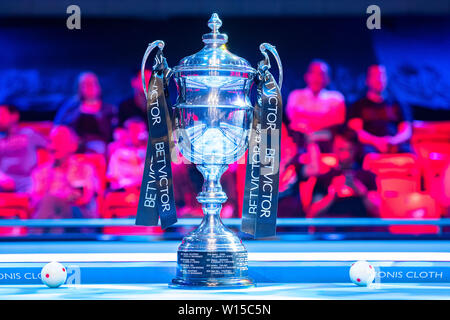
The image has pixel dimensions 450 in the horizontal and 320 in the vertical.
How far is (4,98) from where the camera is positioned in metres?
4.71

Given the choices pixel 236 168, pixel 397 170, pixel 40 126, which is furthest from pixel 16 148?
pixel 397 170

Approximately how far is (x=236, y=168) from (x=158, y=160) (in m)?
2.16

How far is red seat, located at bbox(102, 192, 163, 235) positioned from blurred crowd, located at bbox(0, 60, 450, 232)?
2cm

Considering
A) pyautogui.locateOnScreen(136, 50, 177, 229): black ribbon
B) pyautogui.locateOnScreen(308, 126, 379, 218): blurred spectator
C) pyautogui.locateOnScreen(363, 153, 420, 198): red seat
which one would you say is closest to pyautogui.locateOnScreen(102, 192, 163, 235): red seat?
pyautogui.locateOnScreen(308, 126, 379, 218): blurred spectator

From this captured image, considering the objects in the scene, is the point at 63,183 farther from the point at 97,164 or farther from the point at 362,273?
the point at 362,273

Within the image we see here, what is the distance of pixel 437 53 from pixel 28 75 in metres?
2.48

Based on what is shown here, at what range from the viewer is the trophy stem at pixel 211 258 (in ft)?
7.29

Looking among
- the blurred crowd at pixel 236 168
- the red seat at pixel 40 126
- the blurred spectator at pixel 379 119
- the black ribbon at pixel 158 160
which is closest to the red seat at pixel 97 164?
the blurred crowd at pixel 236 168

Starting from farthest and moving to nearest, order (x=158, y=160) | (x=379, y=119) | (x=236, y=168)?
(x=379, y=119) < (x=236, y=168) < (x=158, y=160)

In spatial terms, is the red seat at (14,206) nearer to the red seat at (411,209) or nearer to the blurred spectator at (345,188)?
the blurred spectator at (345,188)

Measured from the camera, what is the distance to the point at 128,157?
15.3 feet

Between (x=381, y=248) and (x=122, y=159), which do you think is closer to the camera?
(x=381, y=248)
